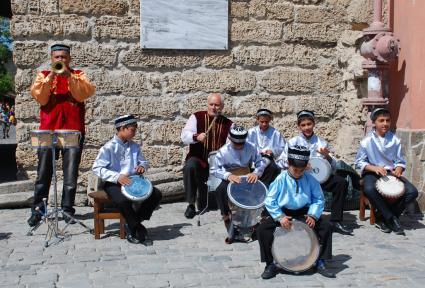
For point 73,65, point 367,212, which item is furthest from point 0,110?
point 367,212

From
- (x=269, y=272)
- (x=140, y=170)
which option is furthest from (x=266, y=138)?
(x=269, y=272)

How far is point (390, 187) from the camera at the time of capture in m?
6.38

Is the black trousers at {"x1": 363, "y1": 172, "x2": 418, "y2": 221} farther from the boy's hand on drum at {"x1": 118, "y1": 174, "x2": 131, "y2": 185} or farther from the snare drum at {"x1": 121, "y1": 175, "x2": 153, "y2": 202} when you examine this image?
the boy's hand on drum at {"x1": 118, "y1": 174, "x2": 131, "y2": 185}

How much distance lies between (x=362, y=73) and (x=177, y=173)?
8.84 feet

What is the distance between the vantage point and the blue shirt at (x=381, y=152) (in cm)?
673

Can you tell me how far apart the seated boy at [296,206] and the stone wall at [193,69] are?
2893 millimetres

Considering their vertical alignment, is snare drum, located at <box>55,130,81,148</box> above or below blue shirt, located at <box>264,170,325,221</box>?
above

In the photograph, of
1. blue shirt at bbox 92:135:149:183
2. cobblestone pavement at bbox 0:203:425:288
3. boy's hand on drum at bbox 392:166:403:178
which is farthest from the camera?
boy's hand on drum at bbox 392:166:403:178

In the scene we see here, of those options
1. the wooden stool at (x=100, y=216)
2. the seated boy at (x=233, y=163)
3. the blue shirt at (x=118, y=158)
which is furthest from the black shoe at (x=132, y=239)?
the seated boy at (x=233, y=163)

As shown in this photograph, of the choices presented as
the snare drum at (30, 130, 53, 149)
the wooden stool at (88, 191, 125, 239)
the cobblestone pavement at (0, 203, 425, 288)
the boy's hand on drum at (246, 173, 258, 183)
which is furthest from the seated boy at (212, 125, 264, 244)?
the snare drum at (30, 130, 53, 149)

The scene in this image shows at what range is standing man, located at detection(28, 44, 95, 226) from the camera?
6469 mm

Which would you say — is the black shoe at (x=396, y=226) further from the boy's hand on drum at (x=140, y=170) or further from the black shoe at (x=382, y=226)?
the boy's hand on drum at (x=140, y=170)

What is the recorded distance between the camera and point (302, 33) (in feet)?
27.4

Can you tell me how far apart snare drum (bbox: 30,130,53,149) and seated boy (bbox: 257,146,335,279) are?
7.35ft
